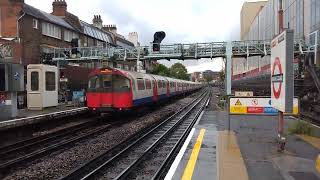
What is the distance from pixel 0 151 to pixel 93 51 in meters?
31.7

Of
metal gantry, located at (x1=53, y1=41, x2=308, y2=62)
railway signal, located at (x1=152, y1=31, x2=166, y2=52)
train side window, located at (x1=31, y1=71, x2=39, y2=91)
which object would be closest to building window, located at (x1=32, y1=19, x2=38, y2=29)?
metal gantry, located at (x1=53, y1=41, x2=308, y2=62)

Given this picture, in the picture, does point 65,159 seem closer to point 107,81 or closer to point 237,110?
point 237,110

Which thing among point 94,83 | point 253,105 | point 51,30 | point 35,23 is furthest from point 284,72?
point 51,30

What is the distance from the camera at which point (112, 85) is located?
22938mm

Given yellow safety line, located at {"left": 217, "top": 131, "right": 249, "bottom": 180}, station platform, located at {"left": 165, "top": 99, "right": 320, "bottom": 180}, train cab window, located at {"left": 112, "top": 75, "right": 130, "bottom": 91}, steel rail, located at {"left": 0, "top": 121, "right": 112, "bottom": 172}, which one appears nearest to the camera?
yellow safety line, located at {"left": 217, "top": 131, "right": 249, "bottom": 180}

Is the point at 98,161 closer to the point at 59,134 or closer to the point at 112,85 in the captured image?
the point at 59,134

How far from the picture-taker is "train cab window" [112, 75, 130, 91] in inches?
901

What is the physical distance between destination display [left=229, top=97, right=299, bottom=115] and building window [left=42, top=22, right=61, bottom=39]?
2930 cm

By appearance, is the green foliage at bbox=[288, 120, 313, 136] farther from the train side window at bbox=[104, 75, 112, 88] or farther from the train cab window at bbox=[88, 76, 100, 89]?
the train cab window at bbox=[88, 76, 100, 89]

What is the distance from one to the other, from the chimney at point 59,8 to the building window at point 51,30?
6531 mm

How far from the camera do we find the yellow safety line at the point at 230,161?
8.09 m

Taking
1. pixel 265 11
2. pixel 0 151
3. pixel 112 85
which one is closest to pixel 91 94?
pixel 112 85

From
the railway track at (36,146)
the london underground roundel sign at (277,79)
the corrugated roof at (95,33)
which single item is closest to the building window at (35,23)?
the corrugated roof at (95,33)

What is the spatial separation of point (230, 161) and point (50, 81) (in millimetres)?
16851
